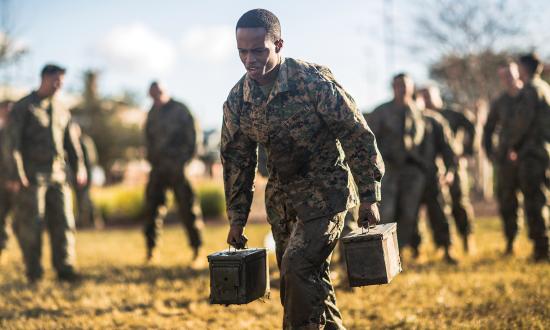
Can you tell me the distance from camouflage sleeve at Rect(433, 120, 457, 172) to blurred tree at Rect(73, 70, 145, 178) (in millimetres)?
33382

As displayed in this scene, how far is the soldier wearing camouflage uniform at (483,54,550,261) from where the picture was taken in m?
9.04

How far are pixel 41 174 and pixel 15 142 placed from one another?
21.0 inches

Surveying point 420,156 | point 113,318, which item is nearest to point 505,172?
point 420,156

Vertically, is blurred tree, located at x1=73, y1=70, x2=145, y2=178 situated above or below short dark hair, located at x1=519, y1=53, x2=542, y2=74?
above

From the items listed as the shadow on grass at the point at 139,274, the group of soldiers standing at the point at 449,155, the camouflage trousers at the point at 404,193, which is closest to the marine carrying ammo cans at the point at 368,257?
the group of soldiers standing at the point at 449,155

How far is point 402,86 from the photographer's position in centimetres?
856

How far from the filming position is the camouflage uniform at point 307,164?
4.20m

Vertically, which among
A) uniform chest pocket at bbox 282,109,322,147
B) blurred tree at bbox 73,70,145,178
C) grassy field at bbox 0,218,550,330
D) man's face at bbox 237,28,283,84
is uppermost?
blurred tree at bbox 73,70,145,178

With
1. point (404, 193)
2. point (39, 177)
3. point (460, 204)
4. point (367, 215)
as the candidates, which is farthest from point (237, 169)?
point (460, 204)

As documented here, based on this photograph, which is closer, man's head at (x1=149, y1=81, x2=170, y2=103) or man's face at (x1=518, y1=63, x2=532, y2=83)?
man's face at (x1=518, y1=63, x2=532, y2=83)

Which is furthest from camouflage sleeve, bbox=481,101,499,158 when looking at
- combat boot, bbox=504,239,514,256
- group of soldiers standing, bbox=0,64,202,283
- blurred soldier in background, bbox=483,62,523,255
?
group of soldiers standing, bbox=0,64,202,283

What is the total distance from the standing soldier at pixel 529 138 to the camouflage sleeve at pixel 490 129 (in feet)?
0.48

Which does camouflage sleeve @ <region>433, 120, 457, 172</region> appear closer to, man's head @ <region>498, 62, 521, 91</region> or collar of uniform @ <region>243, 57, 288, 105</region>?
man's head @ <region>498, 62, 521, 91</region>

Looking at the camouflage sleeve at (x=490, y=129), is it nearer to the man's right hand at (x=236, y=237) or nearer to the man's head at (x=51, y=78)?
the man's head at (x=51, y=78)
